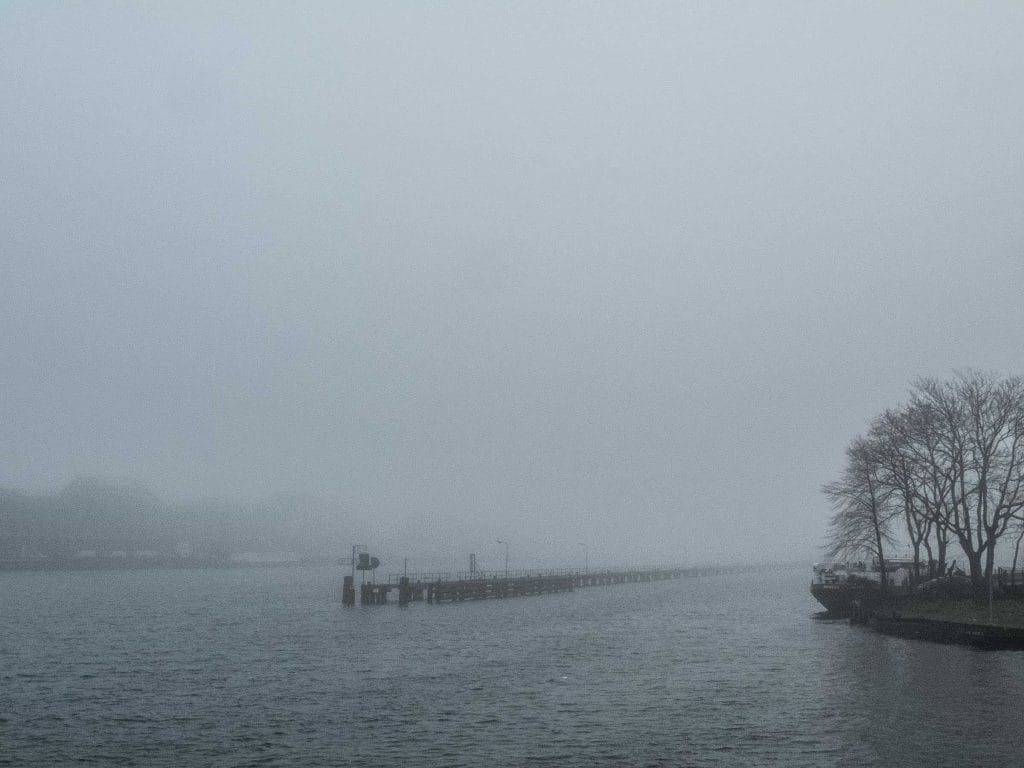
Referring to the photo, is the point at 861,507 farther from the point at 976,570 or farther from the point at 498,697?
the point at 498,697

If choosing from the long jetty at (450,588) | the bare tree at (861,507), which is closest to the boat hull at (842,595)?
the bare tree at (861,507)

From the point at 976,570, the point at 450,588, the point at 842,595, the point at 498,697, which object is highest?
the point at 976,570

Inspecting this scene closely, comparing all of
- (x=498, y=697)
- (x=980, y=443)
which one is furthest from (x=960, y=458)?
(x=498, y=697)

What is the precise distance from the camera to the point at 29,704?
3509 cm

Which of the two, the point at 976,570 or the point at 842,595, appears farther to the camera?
the point at 842,595

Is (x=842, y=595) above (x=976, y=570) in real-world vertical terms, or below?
below

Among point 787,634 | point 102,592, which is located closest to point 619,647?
point 787,634

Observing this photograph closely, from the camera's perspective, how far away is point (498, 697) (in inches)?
1427

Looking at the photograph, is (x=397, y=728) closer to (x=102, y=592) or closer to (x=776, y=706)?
(x=776, y=706)

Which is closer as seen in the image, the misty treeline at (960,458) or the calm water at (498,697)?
the calm water at (498,697)

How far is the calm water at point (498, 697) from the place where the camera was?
88.2 ft

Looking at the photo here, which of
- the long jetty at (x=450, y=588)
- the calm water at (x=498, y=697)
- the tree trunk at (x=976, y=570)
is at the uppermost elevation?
the tree trunk at (x=976, y=570)

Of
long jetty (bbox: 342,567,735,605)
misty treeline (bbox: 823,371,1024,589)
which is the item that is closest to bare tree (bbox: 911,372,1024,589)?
misty treeline (bbox: 823,371,1024,589)

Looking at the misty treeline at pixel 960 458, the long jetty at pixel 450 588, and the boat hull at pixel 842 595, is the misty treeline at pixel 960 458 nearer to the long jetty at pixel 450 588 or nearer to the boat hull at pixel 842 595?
the boat hull at pixel 842 595
